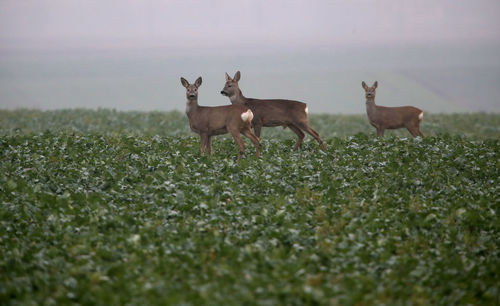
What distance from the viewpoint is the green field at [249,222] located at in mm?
8016

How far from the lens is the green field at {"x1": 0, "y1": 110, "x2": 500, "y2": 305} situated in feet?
26.3

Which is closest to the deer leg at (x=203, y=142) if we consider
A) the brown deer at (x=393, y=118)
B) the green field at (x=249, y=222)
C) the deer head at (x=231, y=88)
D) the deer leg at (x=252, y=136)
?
the green field at (x=249, y=222)

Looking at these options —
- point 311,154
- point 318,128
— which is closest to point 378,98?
point 318,128

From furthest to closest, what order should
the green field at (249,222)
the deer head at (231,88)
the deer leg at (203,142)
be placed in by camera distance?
the deer head at (231,88) < the deer leg at (203,142) < the green field at (249,222)

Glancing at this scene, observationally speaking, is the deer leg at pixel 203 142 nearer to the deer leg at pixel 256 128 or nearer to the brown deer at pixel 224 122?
the brown deer at pixel 224 122

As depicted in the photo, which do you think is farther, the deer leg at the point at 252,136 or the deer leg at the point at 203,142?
the deer leg at the point at 203,142

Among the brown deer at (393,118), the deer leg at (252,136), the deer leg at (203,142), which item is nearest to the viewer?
the deer leg at (252,136)

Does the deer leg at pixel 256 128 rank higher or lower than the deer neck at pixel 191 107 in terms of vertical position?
lower

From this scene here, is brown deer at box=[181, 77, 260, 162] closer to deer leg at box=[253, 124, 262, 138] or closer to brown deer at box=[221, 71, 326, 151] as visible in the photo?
deer leg at box=[253, 124, 262, 138]

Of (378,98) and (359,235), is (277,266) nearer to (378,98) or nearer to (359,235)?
(359,235)

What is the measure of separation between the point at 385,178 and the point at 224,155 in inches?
168

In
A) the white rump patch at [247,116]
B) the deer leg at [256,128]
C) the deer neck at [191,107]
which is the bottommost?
the deer leg at [256,128]

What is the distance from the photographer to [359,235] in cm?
1018

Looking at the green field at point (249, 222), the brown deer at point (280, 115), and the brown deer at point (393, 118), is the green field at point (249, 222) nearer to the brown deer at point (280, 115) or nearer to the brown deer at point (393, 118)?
the brown deer at point (280, 115)
